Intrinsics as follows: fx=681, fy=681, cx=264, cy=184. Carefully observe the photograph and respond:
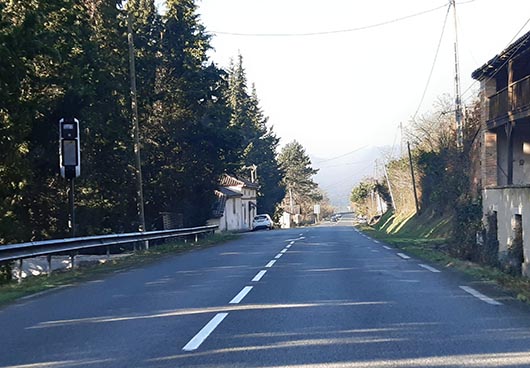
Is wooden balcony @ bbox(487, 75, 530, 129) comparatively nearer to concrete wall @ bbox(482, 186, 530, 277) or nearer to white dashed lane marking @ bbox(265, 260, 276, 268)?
concrete wall @ bbox(482, 186, 530, 277)

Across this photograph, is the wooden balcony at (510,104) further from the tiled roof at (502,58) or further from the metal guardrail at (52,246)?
the metal guardrail at (52,246)

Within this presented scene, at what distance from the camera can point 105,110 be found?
88.2 ft

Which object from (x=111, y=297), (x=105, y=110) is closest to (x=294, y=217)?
(x=105, y=110)

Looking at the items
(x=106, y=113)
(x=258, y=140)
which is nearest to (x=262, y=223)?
(x=258, y=140)

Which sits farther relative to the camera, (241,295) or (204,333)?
(241,295)

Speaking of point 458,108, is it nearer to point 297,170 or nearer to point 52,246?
point 52,246

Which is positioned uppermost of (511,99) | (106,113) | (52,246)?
(106,113)

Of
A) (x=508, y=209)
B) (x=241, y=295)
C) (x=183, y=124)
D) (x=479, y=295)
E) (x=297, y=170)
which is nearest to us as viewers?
(x=479, y=295)

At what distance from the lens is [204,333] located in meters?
8.20

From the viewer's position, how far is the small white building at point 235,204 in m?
62.8

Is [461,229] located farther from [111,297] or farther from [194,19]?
[194,19]

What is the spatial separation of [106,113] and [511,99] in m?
15.2

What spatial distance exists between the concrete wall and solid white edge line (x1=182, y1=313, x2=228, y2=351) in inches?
358

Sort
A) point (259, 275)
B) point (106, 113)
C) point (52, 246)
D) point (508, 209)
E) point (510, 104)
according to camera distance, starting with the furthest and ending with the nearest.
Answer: point (106, 113)
point (510, 104)
point (508, 209)
point (52, 246)
point (259, 275)
